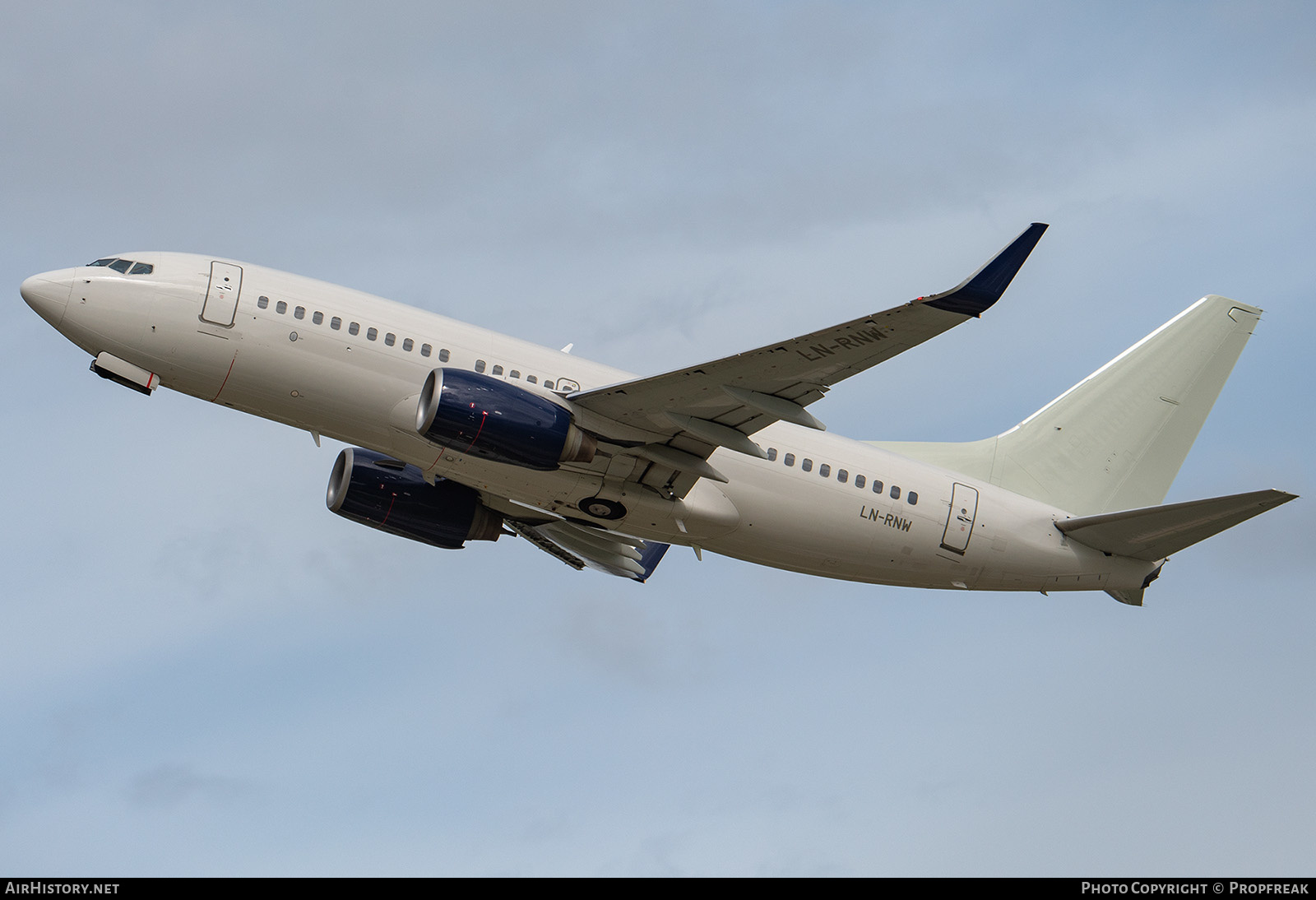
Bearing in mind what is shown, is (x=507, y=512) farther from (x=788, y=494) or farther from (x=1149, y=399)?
(x=1149, y=399)

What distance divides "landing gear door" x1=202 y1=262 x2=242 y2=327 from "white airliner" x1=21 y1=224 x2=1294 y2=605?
0.21 feet

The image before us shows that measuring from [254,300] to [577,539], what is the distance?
12744 mm

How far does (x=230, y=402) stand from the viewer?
30.3 m

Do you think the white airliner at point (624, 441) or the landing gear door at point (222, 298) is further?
the landing gear door at point (222, 298)

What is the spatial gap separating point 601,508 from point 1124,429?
16833mm

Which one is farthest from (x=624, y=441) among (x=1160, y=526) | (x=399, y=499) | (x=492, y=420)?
(x=1160, y=526)

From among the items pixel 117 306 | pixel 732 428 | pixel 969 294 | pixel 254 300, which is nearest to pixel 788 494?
pixel 732 428

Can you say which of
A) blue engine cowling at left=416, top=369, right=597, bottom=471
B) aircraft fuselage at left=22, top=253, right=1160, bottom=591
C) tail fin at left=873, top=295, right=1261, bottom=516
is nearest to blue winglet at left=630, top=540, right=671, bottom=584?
aircraft fuselage at left=22, top=253, right=1160, bottom=591

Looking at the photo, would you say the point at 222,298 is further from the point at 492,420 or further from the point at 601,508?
the point at 601,508

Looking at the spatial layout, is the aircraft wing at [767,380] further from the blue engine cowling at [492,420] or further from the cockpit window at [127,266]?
the cockpit window at [127,266]

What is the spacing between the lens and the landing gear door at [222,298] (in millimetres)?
29516

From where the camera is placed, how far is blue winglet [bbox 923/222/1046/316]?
78.8 ft

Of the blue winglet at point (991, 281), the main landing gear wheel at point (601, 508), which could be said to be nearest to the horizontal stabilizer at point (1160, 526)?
the blue winglet at point (991, 281)

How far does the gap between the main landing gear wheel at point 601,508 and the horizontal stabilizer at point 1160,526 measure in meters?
12.1
